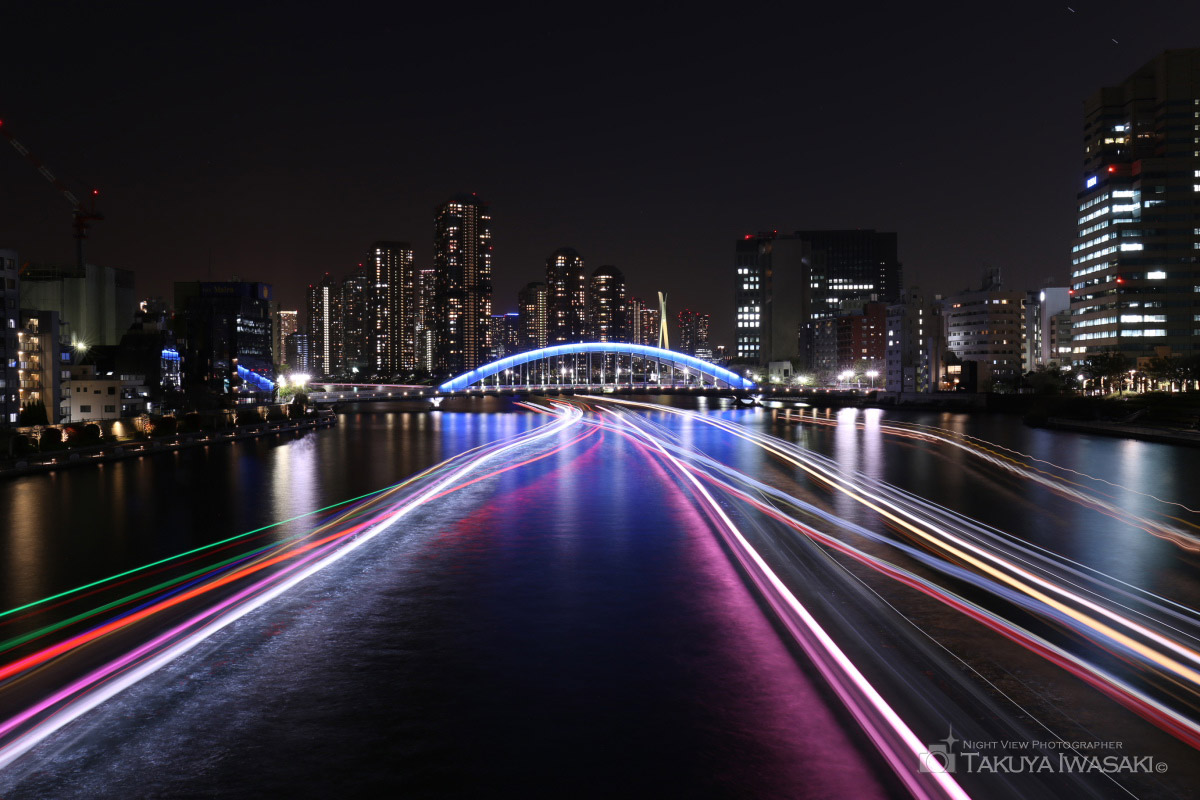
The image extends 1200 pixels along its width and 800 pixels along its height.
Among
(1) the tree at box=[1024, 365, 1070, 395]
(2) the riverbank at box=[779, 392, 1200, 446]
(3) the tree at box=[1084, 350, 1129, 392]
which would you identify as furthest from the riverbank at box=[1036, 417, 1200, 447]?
(1) the tree at box=[1024, 365, 1070, 395]

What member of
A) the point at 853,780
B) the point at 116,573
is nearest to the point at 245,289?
the point at 116,573

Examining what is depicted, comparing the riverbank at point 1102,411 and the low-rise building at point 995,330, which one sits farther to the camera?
the low-rise building at point 995,330

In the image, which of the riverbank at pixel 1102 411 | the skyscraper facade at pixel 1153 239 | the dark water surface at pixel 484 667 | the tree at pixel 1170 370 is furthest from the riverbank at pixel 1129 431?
the skyscraper facade at pixel 1153 239

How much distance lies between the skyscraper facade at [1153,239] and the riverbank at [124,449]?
111 meters

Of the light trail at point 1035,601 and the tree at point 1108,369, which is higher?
the tree at point 1108,369

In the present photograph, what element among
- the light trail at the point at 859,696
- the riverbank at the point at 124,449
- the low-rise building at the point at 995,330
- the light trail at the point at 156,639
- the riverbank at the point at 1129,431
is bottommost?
the light trail at the point at 859,696

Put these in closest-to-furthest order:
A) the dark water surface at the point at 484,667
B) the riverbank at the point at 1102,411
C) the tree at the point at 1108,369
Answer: the dark water surface at the point at 484,667 → the riverbank at the point at 1102,411 → the tree at the point at 1108,369

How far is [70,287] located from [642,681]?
162917 millimetres

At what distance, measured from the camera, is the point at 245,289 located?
168125 millimetres

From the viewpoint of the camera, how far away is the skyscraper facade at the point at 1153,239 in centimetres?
11119

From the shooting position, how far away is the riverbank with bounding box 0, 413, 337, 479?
29.0m

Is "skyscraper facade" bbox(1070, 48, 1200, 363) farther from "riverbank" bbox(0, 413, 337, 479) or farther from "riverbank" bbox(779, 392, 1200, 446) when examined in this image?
"riverbank" bbox(0, 413, 337, 479)

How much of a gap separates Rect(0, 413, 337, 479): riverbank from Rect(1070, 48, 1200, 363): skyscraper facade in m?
111

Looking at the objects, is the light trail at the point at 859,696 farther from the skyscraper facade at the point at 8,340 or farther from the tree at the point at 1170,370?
the tree at the point at 1170,370
